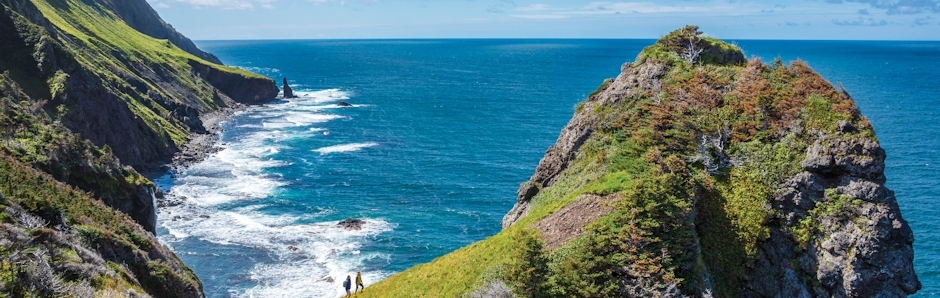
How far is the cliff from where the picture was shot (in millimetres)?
29219

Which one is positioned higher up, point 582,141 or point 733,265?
point 582,141

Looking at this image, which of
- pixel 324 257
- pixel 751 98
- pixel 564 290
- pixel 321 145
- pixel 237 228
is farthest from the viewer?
pixel 321 145

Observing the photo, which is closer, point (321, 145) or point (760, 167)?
point (760, 167)

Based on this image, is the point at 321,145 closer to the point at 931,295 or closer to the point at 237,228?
the point at 237,228

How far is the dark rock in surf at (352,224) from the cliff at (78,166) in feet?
74.9

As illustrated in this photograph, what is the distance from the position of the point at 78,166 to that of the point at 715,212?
48.9 m

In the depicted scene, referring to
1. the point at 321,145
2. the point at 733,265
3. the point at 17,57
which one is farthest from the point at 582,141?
the point at 321,145

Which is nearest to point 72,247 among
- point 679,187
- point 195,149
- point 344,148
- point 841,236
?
point 679,187

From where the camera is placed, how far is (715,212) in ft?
121

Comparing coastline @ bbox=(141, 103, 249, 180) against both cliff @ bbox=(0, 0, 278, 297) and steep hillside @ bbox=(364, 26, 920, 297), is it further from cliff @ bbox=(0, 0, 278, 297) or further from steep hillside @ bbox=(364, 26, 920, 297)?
steep hillside @ bbox=(364, 26, 920, 297)

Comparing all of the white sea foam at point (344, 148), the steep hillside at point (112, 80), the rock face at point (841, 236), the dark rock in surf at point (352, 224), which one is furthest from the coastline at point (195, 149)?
the rock face at point (841, 236)

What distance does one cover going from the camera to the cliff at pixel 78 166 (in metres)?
29.2

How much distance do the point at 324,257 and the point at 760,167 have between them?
4674 cm

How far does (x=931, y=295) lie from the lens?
59.2 m
